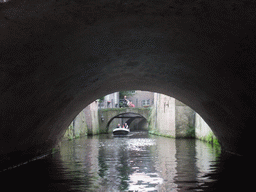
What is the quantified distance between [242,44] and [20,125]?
4551 mm

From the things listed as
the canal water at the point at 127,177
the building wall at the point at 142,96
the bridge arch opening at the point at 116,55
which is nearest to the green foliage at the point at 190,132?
the canal water at the point at 127,177

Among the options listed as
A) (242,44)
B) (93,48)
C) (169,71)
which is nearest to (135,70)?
(169,71)

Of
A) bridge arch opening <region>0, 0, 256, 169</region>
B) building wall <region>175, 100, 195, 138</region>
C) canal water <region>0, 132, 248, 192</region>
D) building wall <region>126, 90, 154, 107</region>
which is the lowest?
canal water <region>0, 132, 248, 192</region>

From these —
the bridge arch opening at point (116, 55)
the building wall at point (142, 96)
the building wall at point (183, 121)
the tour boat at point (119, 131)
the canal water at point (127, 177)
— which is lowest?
the tour boat at point (119, 131)

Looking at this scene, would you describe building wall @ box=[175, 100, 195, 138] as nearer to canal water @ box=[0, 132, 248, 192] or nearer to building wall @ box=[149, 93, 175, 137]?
building wall @ box=[149, 93, 175, 137]

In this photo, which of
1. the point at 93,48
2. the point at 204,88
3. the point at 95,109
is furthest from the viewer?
the point at 95,109

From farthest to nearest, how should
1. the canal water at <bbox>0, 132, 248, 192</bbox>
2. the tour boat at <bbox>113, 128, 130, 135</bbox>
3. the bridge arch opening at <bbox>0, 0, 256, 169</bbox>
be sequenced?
the tour boat at <bbox>113, 128, 130, 135</bbox> → the canal water at <bbox>0, 132, 248, 192</bbox> → the bridge arch opening at <bbox>0, 0, 256, 169</bbox>

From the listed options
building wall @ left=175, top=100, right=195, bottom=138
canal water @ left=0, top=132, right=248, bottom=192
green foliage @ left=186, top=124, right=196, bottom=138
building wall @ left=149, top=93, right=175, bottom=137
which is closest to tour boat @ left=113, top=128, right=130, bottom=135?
building wall @ left=149, top=93, right=175, bottom=137

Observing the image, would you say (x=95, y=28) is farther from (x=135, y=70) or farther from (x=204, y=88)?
(x=204, y=88)

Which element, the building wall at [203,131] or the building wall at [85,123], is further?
the building wall at [85,123]

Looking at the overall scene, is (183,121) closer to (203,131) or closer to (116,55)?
(203,131)

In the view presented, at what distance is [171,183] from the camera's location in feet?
18.6

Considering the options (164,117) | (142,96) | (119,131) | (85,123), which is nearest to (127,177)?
(164,117)

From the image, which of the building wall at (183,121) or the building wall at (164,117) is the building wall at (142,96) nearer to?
the building wall at (164,117)
